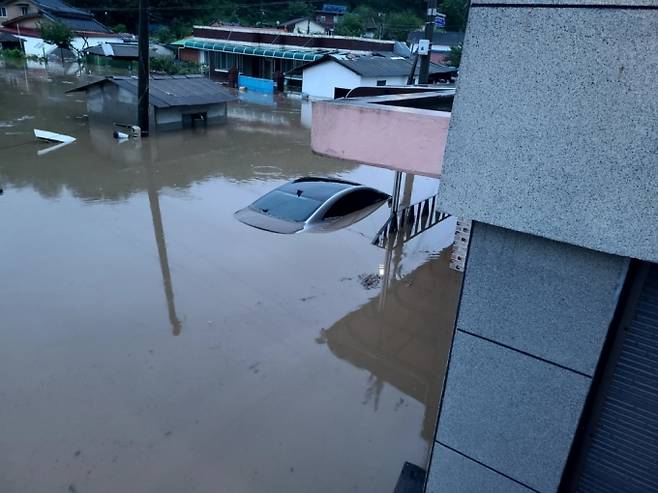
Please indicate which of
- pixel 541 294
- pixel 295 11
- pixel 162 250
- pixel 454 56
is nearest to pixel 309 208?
pixel 162 250

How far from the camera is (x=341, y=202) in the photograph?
12891mm

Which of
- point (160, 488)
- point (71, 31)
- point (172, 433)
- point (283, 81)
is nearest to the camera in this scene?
point (160, 488)

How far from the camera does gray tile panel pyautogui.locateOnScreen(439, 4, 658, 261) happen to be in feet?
7.02

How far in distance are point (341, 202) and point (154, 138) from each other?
41.0 ft

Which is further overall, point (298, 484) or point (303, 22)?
point (303, 22)

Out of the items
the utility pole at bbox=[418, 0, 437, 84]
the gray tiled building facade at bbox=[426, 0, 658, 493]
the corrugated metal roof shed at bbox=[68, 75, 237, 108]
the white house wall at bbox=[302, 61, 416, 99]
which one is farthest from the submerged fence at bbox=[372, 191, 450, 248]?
the white house wall at bbox=[302, 61, 416, 99]

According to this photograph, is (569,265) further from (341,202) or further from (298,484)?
(341,202)

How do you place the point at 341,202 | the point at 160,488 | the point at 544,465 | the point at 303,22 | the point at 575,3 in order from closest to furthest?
1. the point at 575,3
2. the point at 544,465
3. the point at 160,488
4. the point at 341,202
5. the point at 303,22

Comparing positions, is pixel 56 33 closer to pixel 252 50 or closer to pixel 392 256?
pixel 252 50

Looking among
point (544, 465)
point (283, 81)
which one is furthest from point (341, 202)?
point (283, 81)

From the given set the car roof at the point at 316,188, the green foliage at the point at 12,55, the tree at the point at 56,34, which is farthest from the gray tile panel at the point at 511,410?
the green foliage at the point at 12,55

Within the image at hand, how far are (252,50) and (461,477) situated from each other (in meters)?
41.1

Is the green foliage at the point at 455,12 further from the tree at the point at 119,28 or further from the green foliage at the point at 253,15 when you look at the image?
the tree at the point at 119,28

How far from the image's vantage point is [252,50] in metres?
39.6
